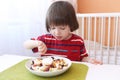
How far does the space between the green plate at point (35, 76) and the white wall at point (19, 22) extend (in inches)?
37.7

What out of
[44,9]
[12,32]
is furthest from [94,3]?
[12,32]

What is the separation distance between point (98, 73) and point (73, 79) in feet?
0.44

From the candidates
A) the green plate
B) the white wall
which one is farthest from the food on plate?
the white wall


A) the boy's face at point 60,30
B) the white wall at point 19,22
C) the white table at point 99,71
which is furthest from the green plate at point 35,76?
the white wall at point 19,22

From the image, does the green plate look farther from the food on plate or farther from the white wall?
the white wall

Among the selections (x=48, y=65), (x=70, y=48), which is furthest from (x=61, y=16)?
(x=48, y=65)

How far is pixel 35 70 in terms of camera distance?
0.74m

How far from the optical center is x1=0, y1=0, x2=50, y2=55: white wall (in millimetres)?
1740

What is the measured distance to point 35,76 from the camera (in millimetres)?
745

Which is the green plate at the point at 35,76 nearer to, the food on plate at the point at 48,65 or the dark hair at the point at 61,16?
the food on plate at the point at 48,65

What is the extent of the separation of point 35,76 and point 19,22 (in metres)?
1.12

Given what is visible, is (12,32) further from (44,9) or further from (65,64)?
(65,64)

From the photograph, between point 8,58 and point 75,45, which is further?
point 75,45

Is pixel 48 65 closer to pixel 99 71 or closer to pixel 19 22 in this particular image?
pixel 99 71
